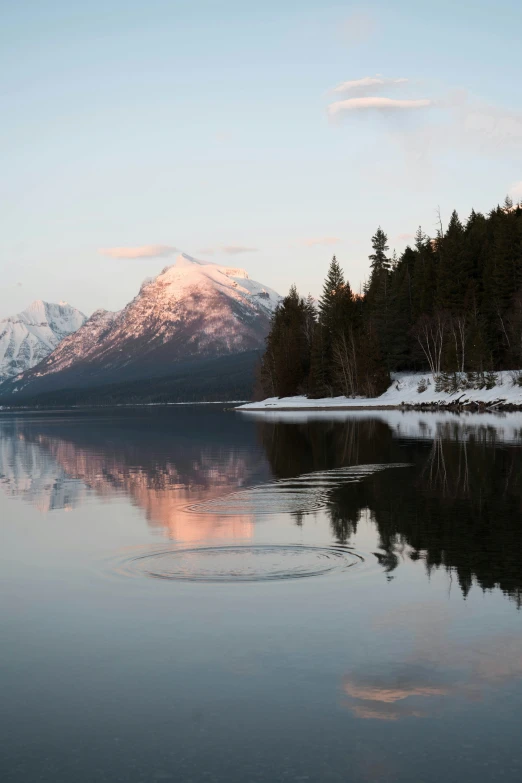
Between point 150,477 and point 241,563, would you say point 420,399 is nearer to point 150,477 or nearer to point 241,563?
point 150,477

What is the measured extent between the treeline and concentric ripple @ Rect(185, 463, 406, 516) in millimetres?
66684

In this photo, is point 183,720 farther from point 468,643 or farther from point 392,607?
point 392,607

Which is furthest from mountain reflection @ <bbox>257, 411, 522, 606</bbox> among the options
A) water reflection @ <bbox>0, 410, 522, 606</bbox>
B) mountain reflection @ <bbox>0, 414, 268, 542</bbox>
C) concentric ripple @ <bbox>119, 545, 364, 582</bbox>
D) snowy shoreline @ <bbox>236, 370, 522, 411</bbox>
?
snowy shoreline @ <bbox>236, 370, 522, 411</bbox>

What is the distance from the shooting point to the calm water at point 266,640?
7.12 m

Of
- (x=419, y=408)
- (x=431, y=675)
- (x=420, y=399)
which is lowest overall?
(x=431, y=675)

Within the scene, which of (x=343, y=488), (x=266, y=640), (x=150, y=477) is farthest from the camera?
(x=150, y=477)

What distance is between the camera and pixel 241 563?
1509 cm

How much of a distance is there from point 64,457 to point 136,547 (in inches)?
1175

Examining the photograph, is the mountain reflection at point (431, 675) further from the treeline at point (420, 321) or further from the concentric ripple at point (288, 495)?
the treeline at point (420, 321)

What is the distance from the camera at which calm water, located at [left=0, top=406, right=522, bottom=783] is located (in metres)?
7.12

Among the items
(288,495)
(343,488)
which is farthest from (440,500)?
(288,495)

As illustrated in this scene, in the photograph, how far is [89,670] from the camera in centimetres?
930

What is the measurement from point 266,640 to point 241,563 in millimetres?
4885

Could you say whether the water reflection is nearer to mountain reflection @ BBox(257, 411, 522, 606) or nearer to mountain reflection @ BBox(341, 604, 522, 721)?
mountain reflection @ BBox(257, 411, 522, 606)
